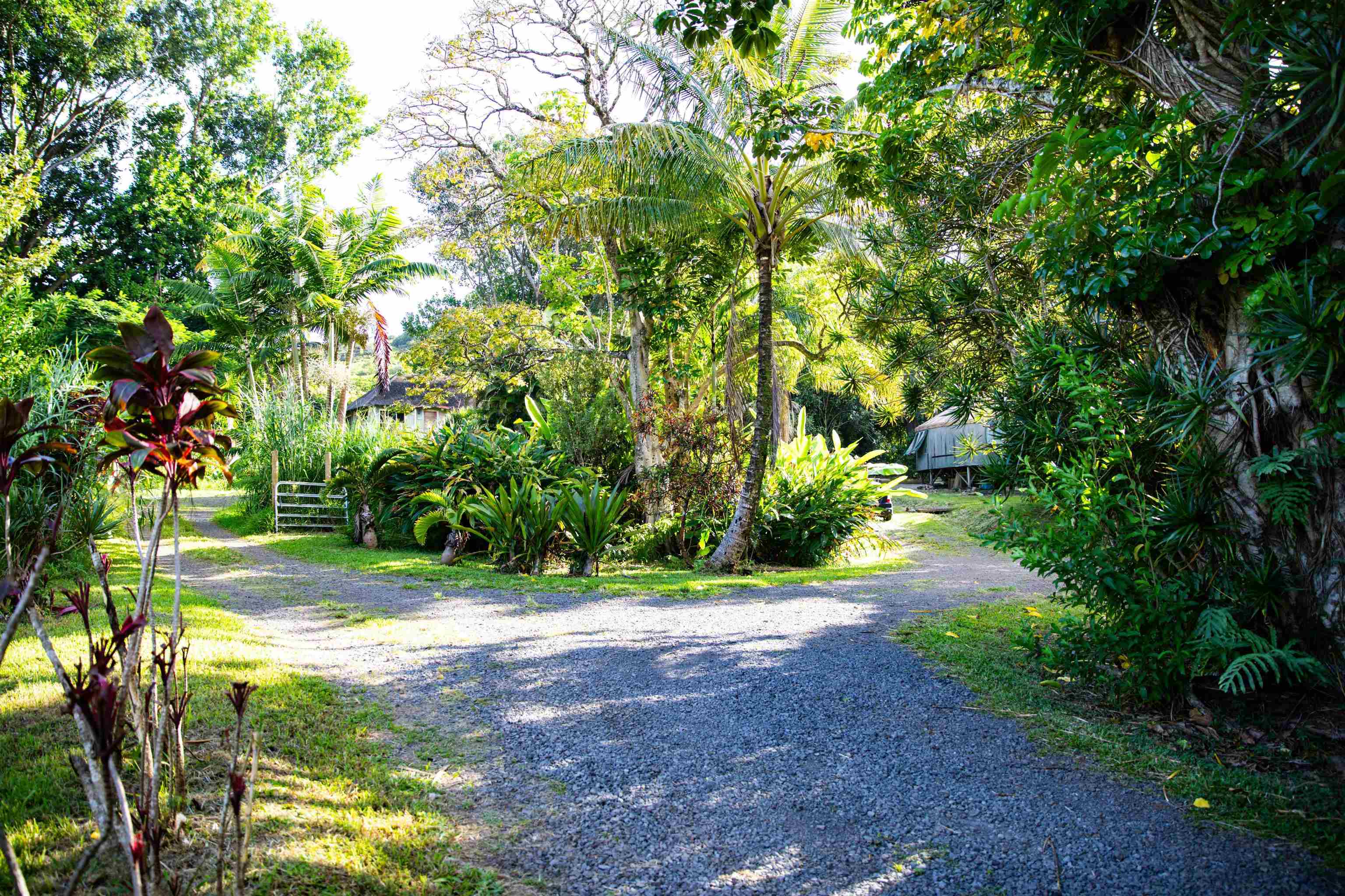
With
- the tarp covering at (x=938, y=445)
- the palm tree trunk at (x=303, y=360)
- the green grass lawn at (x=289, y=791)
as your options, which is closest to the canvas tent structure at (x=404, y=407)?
the palm tree trunk at (x=303, y=360)

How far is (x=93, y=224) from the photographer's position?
79.3 ft

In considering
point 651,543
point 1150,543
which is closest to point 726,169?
point 651,543

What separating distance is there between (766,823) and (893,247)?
19.2ft

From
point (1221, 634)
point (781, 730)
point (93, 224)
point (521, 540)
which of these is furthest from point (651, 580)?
point (93, 224)

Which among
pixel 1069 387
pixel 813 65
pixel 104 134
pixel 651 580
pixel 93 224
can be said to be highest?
pixel 104 134

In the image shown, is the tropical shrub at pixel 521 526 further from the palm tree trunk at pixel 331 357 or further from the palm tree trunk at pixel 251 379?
the palm tree trunk at pixel 331 357

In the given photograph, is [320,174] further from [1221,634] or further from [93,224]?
[1221,634]

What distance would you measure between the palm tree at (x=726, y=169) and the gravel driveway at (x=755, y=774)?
17.7 feet

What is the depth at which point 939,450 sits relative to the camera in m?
30.2

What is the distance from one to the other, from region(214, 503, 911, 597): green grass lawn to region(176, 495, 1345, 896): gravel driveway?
7.16 ft

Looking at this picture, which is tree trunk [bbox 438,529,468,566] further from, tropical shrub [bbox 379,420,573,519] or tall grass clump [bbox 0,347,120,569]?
tall grass clump [bbox 0,347,120,569]

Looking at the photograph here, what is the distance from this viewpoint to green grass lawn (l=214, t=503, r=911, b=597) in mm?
8578

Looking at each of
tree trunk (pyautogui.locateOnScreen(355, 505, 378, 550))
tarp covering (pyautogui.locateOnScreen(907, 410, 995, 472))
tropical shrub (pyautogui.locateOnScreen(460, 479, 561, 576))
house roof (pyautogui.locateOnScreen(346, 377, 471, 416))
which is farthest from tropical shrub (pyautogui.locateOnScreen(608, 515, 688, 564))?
house roof (pyautogui.locateOnScreen(346, 377, 471, 416))

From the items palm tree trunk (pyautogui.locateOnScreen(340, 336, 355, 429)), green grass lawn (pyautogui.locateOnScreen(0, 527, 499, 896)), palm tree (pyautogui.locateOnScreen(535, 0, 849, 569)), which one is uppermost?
palm tree (pyautogui.locateOnScreen(535, 0, 849, 569))
